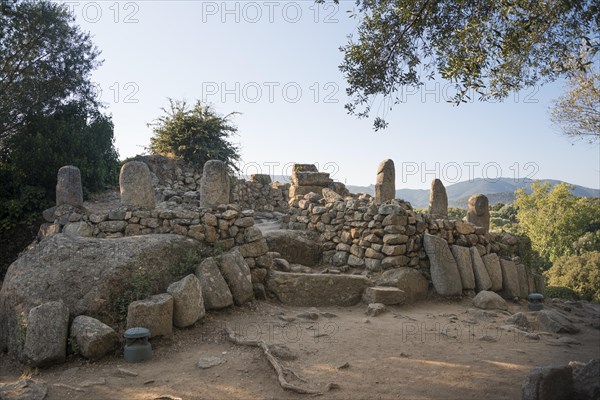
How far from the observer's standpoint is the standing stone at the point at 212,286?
821 cm

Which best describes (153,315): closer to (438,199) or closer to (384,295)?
(384,295)

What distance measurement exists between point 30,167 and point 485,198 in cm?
1504

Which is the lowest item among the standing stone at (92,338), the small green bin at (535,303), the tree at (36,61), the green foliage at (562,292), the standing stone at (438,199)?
the green foliage at (562,292)

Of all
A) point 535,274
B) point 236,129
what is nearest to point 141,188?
point 535,274

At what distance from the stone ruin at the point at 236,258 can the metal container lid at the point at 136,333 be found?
1.06ft

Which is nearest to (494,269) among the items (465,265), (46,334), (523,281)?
(465,265)

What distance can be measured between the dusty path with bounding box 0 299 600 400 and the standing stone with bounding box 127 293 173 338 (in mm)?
218

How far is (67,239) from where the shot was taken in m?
8.15

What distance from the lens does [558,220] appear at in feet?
102

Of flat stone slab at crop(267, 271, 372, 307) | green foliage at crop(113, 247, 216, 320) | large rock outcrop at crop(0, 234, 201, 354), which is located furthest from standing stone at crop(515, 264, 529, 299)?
large rock outcrop at crop(0, 234, 201, 354)

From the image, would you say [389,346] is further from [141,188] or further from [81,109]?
[81,109]

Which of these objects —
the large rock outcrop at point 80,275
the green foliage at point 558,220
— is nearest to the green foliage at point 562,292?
the green foliage at point 558,220

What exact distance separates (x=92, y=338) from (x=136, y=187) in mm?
4311

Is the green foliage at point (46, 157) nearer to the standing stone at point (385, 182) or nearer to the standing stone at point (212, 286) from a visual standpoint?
the standing stone at point (212, 286)
